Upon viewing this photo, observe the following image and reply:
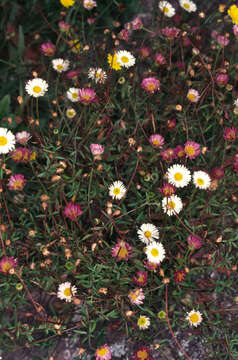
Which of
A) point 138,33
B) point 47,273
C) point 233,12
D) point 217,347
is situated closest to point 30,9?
point 138,33

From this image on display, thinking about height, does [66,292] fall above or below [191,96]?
below

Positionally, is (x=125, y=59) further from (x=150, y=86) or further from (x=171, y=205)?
(x=171, y=205)

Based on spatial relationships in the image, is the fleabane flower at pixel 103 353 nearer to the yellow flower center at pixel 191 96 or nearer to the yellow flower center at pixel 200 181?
the yellow flower center at pixel 200 181

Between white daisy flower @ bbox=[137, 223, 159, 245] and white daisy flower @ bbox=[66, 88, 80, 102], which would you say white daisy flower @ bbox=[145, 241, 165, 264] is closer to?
white daisy flower @ bbox=[137, 223, 159, 245]

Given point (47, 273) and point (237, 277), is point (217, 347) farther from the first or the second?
point (47, 273)

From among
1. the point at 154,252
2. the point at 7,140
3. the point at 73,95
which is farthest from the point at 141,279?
the point at 73,95

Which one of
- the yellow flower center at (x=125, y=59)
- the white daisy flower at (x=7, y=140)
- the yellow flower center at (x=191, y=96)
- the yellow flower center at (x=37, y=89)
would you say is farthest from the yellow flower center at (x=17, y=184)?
the yellow flower center at (x=191, y=96)
